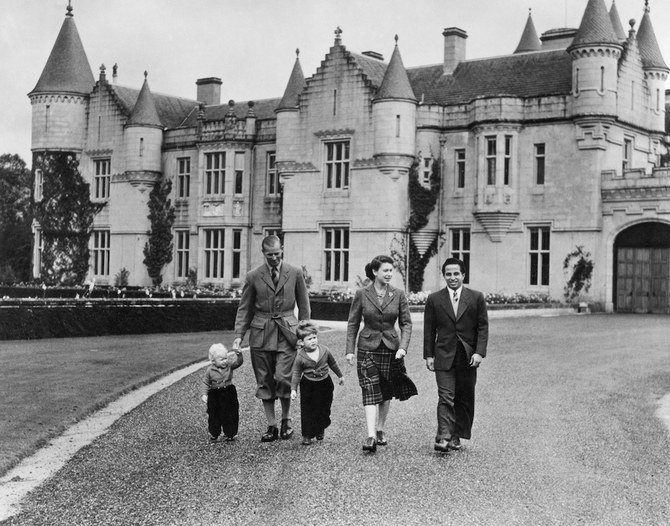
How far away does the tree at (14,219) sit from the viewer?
55812 mm

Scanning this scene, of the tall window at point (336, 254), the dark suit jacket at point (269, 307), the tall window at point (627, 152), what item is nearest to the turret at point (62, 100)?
the tall window at point (336, 254)

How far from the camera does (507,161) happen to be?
33594 millimetres

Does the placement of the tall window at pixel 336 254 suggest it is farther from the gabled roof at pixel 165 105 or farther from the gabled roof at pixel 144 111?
the gabled roof at pixel 165 105

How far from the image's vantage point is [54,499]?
25.0 feet

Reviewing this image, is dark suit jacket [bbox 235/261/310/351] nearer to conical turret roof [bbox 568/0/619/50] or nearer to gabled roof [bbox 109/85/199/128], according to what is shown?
conical turret roof [bbox 568/0/619/50]

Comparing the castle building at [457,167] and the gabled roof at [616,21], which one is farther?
the gabled roof at [616,21]

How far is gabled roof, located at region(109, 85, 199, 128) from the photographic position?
4366 cm

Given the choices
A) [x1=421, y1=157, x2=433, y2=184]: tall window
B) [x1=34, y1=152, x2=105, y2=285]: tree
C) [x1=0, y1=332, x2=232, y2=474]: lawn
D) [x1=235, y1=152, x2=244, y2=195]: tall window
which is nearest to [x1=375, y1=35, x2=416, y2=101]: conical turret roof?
[x1=421, y1=157, x2=433, y2=184]: tall window

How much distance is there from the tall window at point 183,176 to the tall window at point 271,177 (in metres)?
3.97

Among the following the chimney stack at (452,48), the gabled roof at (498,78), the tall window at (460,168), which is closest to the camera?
the gabled roof at (498,78)

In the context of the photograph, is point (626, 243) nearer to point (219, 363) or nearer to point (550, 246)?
point (550, 246)

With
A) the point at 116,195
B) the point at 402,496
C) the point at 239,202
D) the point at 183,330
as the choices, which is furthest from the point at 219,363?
the point at 116,195

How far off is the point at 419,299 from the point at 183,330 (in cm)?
961

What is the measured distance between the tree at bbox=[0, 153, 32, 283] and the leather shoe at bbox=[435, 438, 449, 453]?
42773 mm
